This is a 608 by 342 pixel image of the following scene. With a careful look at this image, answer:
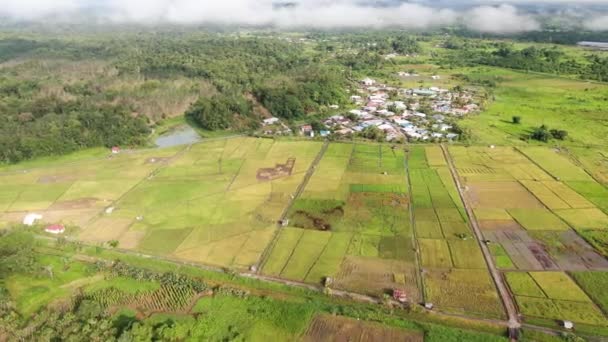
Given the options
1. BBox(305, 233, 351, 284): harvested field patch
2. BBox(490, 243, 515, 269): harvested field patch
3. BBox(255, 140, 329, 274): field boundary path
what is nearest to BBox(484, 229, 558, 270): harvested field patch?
BBox(490, 243, 515, 269): harvested field patch

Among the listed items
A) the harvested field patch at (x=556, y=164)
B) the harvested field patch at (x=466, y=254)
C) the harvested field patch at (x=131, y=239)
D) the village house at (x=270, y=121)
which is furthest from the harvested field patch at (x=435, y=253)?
the village house at (x=270, y=121)

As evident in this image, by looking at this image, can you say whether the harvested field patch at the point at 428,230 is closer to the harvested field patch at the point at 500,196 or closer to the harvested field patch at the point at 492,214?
the harvested field patch at the point at 492,214

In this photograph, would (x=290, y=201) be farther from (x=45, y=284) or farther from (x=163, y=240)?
(x=45, y=284)

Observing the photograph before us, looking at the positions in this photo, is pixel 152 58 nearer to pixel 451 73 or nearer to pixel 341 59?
pixel 341 59

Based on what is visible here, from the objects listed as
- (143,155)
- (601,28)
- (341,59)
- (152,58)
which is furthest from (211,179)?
(601,28)

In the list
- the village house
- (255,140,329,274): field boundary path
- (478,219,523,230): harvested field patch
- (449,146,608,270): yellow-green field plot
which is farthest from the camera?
the village house

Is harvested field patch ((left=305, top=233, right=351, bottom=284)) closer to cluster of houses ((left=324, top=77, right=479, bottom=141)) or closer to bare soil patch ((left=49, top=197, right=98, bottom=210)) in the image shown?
bare soil patch ((left=49, top=197, right=98, bottom=210))
